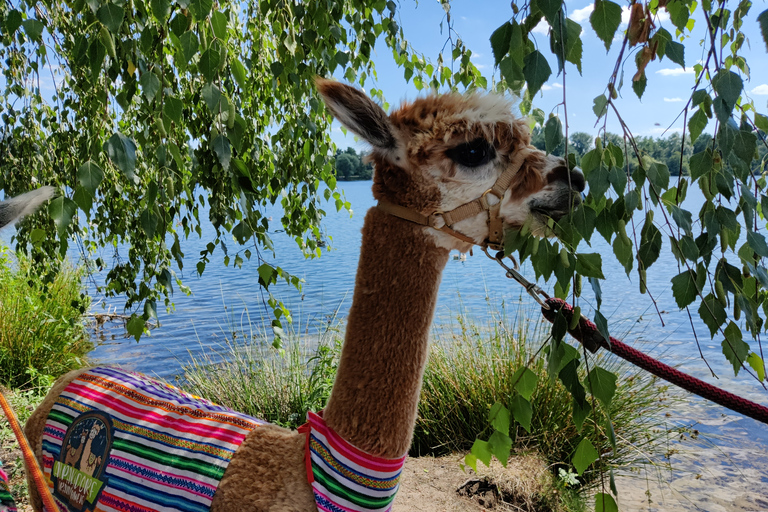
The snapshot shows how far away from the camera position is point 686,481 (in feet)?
13.5


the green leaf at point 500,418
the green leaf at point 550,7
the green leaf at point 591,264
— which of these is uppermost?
the green leaf at point 550,7

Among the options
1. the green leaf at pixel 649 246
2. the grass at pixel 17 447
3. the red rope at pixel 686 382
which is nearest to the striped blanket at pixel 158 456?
the red rope at pixel 686 382

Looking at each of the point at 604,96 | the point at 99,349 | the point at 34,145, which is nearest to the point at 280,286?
the point at 99,349

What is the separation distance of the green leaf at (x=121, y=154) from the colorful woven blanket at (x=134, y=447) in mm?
739

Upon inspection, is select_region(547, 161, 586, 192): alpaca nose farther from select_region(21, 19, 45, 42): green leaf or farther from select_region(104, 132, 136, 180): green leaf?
select_region(21, 19, 45, 42): green leaf

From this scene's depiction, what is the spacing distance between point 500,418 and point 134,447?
103 cm

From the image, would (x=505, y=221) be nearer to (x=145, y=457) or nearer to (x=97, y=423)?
(x=145, y=457)

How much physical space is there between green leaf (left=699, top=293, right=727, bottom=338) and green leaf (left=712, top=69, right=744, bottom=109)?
0.44 meters

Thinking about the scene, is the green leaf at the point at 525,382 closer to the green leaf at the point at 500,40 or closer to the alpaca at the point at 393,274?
the alpaca at the point at 393,274

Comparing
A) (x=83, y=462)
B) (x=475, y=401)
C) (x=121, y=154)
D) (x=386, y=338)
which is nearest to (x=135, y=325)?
(x=83, y=462)

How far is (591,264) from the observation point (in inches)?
37.2

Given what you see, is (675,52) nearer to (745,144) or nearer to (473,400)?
(745,144)

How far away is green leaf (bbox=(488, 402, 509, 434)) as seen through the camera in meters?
1.17

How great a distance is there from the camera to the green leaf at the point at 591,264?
0.93 meters
